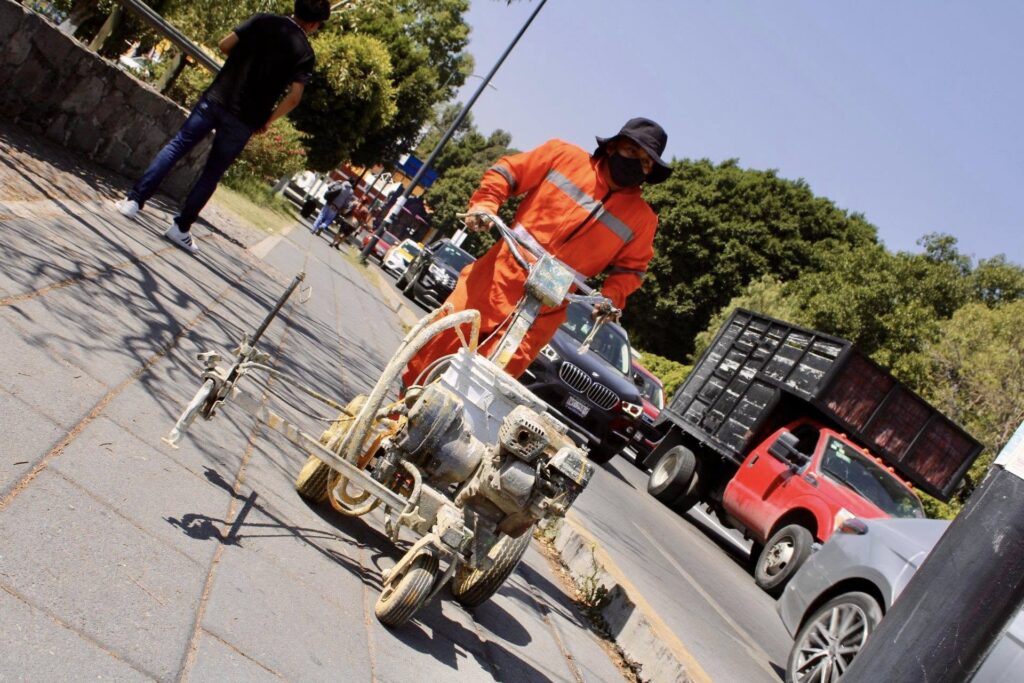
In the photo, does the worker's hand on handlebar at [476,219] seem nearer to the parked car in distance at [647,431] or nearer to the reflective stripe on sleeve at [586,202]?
the reflective stripe on sleeve at [586,202]

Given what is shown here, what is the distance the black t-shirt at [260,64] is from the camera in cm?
741

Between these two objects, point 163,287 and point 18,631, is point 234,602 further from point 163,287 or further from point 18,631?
point 163,287

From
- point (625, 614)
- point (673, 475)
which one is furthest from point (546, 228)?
point (673, 475)

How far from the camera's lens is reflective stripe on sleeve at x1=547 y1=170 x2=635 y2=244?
5.20 metres

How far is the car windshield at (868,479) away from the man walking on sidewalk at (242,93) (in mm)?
7608

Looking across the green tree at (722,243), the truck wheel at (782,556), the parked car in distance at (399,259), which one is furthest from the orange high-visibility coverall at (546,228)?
the green tree at (722,243)

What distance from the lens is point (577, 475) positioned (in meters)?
3.74

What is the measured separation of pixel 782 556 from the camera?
36.1 ft

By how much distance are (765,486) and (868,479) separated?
120cm

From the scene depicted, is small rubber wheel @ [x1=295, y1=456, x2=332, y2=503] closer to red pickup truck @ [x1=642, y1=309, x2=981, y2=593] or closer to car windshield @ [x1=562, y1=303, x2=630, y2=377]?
red pickup truck @ [x1=642, y1=309, x2=981, y2=593]

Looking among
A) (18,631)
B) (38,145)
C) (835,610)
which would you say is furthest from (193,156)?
(18,631)

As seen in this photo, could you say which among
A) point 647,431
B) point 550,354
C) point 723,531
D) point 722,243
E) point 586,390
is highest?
point 722,243

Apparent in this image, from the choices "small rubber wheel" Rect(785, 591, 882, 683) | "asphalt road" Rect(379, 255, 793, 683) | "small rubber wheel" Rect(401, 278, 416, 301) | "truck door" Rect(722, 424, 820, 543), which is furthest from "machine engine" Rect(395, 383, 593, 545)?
"small rubber wheel" Rect(401, 278, 416, 301)

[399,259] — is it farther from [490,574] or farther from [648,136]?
[490,574]
